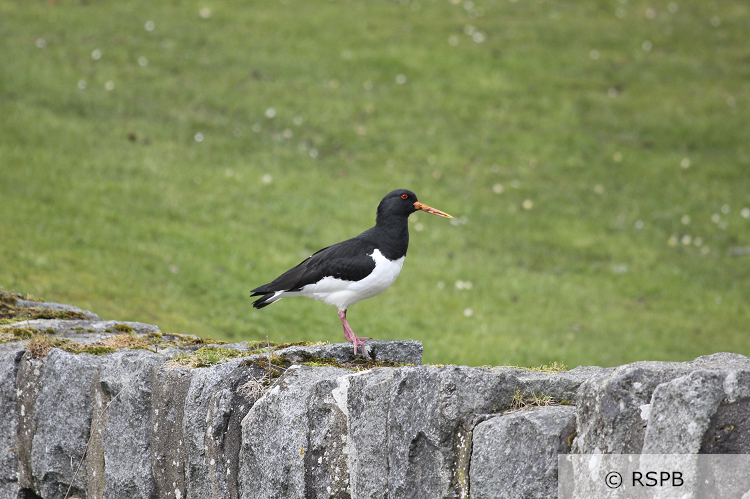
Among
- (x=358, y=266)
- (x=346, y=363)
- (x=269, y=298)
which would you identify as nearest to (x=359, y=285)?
(x=358, y=266)

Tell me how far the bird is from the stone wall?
22.8 inches

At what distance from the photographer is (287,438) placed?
13.4ft

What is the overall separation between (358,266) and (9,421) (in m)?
3.17

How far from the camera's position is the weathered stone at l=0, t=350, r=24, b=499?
17.9 feet

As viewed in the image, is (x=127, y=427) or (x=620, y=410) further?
(x=127, y=427)

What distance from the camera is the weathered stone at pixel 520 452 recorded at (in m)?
3.11

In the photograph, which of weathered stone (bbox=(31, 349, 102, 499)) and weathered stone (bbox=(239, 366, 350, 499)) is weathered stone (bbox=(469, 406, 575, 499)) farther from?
weathered stone (bbox=(31, 349, 102, 499))

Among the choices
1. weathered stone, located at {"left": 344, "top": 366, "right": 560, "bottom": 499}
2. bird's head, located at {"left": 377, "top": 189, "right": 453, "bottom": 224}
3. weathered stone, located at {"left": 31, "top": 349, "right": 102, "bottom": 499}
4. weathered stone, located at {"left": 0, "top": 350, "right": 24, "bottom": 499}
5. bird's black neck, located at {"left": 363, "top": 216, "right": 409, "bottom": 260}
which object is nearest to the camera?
weathered stone, located at {"left": 344, "top": 366, "right": 560, "bottom": 499}

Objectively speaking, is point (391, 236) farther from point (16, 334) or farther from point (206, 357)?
point (16, 334)

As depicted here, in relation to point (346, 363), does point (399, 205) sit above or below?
above

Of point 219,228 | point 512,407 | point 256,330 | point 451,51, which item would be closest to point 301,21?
point 451,51

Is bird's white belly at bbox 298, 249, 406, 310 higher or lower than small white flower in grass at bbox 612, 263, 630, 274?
lower

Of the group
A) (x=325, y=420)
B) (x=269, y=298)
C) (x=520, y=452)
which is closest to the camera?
(x=520, y=452)

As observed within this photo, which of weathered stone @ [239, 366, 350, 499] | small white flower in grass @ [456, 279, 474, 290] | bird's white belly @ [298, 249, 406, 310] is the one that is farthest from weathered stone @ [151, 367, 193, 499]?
small white flower in grass @ [456, 279, 474, 290]
